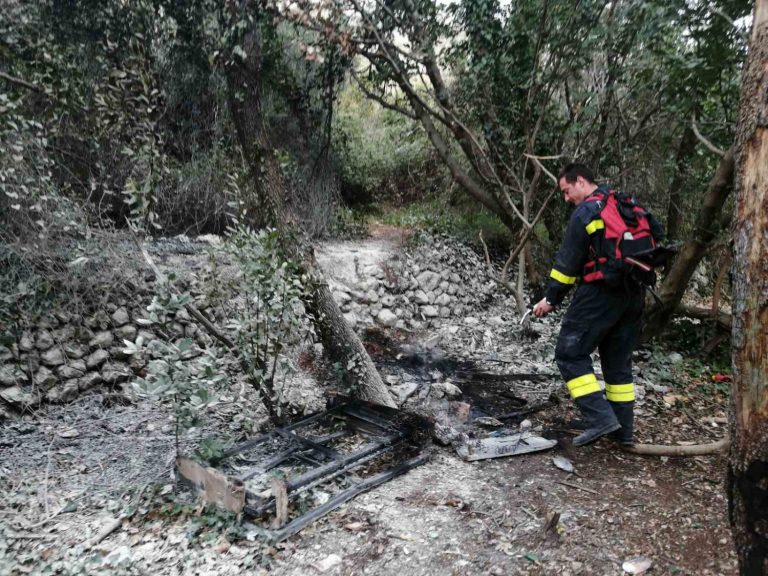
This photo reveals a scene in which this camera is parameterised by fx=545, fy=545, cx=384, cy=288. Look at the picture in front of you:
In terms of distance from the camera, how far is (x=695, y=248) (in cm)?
564

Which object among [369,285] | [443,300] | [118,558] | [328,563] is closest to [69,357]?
[118,558]

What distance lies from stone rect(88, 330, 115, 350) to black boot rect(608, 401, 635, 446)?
13.6 feet

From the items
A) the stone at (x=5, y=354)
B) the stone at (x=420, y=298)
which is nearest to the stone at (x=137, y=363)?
the stone at (x=5, y=354)

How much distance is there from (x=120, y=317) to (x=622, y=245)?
13.9ft

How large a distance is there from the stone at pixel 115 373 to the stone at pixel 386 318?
3289 millimetres

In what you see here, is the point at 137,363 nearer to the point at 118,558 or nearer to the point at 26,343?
the point at 26,343

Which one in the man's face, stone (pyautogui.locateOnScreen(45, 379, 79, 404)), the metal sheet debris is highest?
the man's face

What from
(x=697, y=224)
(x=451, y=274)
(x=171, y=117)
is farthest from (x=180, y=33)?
(x=697, y=224)

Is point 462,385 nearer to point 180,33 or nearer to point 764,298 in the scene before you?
point 764,298

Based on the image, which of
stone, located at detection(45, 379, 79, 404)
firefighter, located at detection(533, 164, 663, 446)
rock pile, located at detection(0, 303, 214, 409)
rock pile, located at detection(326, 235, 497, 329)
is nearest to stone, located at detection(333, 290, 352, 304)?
rock pile, located at detection(326, 235, 497, 329)

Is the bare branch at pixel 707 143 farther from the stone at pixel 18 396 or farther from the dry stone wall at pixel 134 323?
the stone at pixel 18 396

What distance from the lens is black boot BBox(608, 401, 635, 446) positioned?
3.69m

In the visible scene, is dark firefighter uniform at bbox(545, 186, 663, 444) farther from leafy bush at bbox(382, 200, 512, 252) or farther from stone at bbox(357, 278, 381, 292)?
leafy bush at bbox(382, 200, 512, 252)

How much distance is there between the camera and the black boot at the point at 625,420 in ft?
12.1
